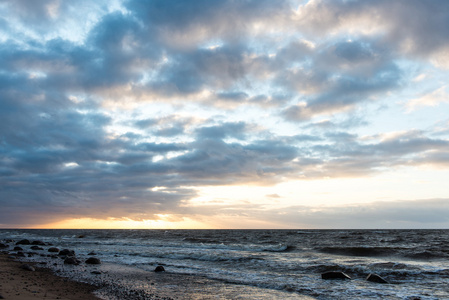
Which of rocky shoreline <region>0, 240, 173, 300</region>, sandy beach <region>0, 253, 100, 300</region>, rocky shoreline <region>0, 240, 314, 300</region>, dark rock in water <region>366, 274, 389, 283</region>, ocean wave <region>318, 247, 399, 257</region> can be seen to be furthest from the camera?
ocean wave <region>318, 247, 399, 257</region>

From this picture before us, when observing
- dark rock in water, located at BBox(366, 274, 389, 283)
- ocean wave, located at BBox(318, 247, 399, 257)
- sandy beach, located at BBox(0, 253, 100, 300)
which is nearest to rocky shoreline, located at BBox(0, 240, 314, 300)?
sandy beach, located at BBox(0, 253, 100, 300)

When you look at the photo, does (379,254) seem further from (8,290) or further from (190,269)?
(8,290)

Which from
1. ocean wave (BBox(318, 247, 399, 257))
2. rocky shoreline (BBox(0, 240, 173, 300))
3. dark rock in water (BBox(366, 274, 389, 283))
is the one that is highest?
rocky shoreline (BBox(0, 240, 173, 300))

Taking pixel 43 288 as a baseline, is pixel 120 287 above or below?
below

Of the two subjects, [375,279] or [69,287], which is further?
[375,279]

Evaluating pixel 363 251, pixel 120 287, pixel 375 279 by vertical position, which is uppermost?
pixel 120 287

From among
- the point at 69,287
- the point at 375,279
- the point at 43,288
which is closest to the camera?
the point at 43,288

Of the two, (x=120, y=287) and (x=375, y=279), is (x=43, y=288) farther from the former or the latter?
(x=375, y=279)

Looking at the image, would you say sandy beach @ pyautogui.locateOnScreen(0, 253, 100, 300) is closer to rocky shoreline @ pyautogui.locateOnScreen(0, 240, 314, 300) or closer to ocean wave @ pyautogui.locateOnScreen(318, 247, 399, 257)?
rocky shoreline @ pyautogui.locateOnScreen(0, 240, 314, 300)

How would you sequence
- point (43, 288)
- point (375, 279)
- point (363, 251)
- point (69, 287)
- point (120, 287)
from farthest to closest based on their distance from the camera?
point (363, 251) → point (375, 279) → point (120, 287) → point (69, 287) → point (43, 288)

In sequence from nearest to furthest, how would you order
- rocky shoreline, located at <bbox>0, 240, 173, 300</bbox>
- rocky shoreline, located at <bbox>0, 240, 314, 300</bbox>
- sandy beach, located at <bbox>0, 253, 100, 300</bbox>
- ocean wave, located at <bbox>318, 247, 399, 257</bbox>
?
sandy beach, located at <bbox>0, 253, 100, 300</bbox> → rocky shoreline, located at <bbox>0, 240, 173, 300</bbox> → rocky shoreline, located at <bbox>0, 240, 314, 300</bbox> → ocean wave, located at <bbox>318, 247, 399, 257</bbox>

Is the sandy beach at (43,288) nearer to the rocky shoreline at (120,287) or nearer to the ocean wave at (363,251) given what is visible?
the rocky shoreline at (120,287)

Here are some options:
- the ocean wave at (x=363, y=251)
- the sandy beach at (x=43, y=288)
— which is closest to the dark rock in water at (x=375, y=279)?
the sandy beach at (x=43, y=288)

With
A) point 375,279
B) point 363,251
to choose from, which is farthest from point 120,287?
point 363,251
